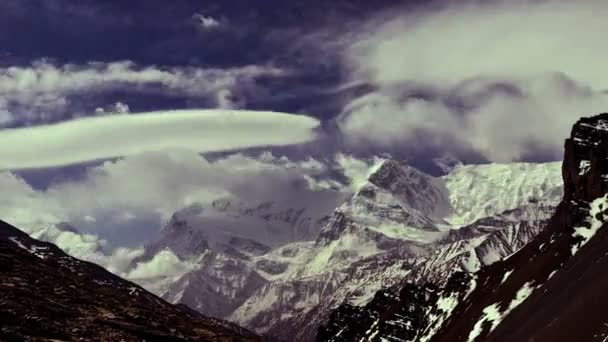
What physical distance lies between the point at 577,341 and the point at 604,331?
8.57 metres

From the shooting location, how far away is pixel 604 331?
193 meters

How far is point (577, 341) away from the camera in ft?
655
